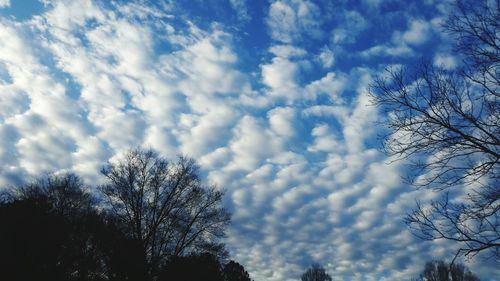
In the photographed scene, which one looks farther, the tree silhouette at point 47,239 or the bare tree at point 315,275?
the bare tree at point 315,275

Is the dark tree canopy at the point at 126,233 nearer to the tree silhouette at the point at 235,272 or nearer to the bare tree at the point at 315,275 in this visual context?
the tree silhouette at the point at 235,272

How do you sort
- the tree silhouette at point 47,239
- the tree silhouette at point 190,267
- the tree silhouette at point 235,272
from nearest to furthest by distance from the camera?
the tree silhouette at point 47,239
the tree silhouette at point 190,267
the tree silhouette at point 235,272

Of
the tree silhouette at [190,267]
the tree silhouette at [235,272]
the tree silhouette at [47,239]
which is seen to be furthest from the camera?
the tree silhouette at [235,272]

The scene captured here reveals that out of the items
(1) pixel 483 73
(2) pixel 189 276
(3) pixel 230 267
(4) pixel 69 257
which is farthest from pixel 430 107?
(3) pixel 230 267

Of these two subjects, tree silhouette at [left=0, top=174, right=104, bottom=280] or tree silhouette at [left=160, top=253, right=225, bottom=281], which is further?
tree silhouette at [left=160, top=253, right=225, bottom=281]

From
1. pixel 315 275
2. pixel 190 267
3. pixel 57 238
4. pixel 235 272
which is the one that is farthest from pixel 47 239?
pixel 315 275

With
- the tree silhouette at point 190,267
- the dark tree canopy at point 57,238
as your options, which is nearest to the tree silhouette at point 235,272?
the tree silhouette at point 190,267

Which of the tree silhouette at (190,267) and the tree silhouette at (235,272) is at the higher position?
the tree silhouette at (235,272)

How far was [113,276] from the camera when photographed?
2742cm

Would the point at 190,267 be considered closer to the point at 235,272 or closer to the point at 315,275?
the point at 235,272

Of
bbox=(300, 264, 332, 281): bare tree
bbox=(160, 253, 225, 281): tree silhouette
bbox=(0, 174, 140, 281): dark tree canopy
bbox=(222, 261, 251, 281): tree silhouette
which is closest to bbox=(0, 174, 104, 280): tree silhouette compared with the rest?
bbox=(0, 174, 140, 281): dark tree canopy

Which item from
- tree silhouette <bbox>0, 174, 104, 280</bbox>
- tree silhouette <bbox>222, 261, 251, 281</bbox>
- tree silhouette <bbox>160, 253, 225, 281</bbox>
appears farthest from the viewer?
tree silhouette <bbox>222, 261, 251, 281</bbox>

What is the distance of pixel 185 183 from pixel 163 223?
3.21m

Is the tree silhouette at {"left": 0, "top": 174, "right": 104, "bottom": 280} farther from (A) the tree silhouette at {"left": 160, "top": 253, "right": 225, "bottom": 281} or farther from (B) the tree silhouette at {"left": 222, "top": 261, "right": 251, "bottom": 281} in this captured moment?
(B) the tree silhouette at {"left": 222, "top": 261, "right": 251, "bottom": 281}
